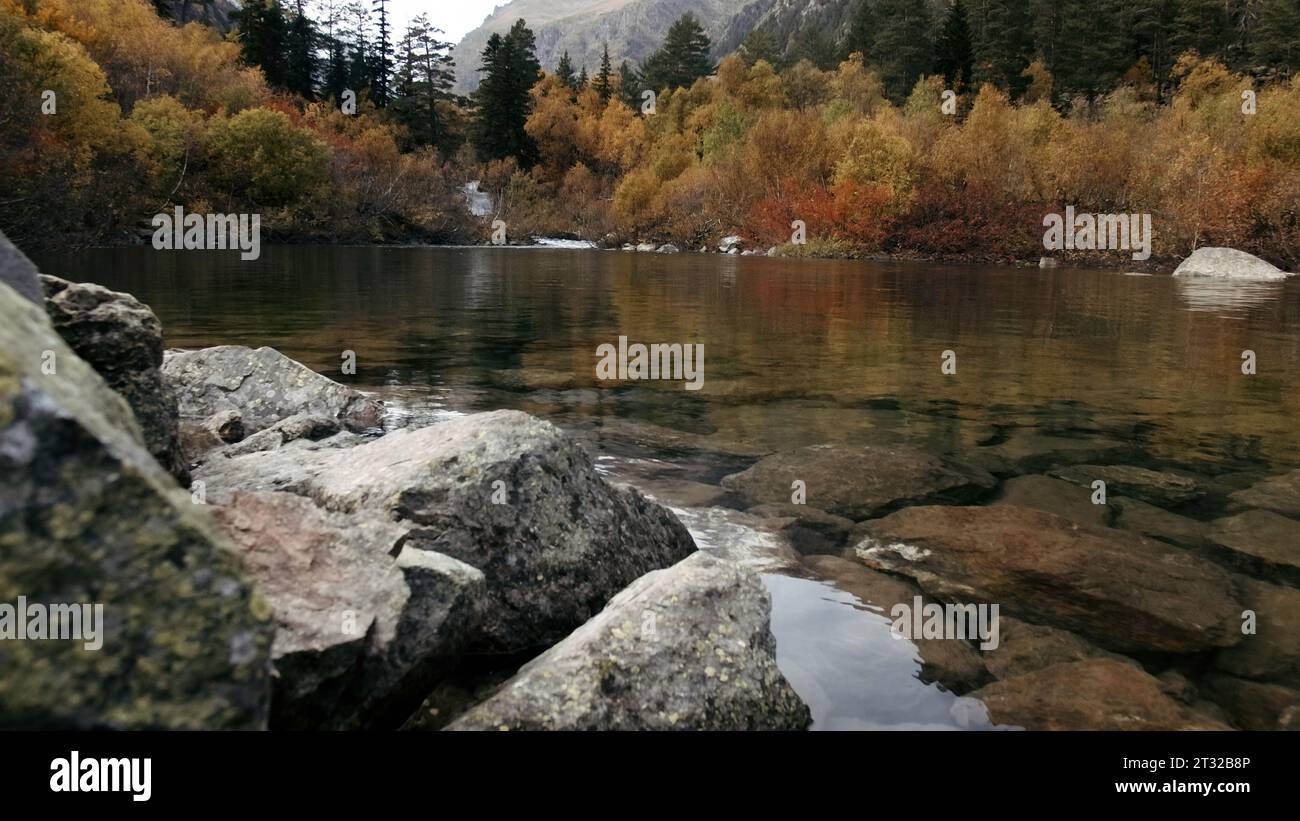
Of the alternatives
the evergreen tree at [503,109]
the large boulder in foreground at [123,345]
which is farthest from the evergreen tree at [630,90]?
the large boulder in foreground at [123,345]

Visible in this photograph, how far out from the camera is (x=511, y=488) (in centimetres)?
468

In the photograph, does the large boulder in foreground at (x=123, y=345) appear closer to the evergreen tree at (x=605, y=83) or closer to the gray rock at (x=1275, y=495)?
the gray rock at (x=1275, y=495)

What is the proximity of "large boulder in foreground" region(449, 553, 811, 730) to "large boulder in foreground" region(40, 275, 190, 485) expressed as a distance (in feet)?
8.74

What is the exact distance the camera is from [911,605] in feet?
17.1

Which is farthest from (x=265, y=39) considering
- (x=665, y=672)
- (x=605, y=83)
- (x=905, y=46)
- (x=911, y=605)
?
(x=665, y=672)

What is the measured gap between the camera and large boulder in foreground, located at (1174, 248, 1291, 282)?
36.7 m

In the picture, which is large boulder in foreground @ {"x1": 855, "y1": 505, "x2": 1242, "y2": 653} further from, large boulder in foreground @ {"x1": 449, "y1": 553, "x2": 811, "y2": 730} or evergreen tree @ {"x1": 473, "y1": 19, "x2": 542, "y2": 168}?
evergreen tree @ {"x1": 473, "y1": 19, "x2": 542, "y2": 168}

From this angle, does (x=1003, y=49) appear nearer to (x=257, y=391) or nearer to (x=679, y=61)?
(x=679, y=61)

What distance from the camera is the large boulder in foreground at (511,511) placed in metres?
4.49

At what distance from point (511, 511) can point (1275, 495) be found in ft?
21.3
